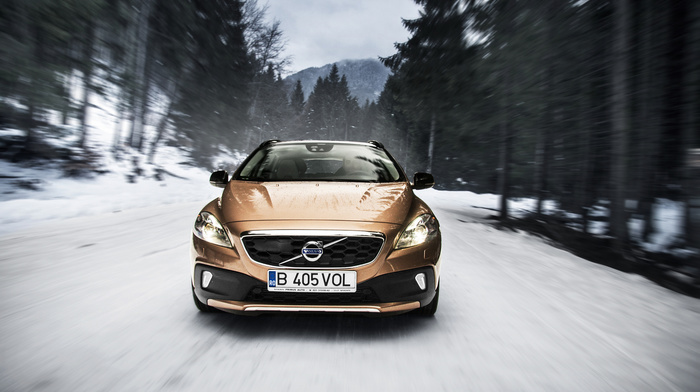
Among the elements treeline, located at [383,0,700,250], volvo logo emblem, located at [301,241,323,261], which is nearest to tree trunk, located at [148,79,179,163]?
treeline, located at [383,0,700,250]

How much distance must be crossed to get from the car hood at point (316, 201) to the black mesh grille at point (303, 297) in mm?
490

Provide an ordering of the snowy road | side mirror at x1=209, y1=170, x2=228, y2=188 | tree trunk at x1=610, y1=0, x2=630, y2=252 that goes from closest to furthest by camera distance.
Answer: the snowy road, side mirror at x1=209, y1=170, x2=228, y2=188, tree trunk at x1=610, y1=0, x2=630, y2=252

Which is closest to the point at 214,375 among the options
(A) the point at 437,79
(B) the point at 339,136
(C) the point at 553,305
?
(C) the point at 553,305

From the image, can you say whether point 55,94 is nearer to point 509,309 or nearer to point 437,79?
point 509,309

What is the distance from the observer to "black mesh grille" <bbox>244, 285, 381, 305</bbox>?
2.80 metres

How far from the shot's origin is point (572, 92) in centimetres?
866

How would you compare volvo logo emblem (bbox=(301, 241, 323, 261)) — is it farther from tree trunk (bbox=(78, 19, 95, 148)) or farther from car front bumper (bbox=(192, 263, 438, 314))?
tree trunk (bbox=(78, 19, 95, 148))

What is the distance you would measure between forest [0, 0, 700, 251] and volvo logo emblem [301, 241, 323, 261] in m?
4.33

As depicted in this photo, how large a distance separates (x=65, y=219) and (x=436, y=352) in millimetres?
7771

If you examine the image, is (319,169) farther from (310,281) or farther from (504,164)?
(504,164)

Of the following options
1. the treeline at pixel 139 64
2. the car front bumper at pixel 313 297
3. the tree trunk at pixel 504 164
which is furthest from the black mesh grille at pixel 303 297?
the tree trunk at pixel 504 164

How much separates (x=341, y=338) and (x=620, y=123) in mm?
5689

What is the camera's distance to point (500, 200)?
39.9 feet

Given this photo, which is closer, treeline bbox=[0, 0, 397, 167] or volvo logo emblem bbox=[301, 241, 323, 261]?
volvo logo emblem bbox=[301, 241, 323, 261]
